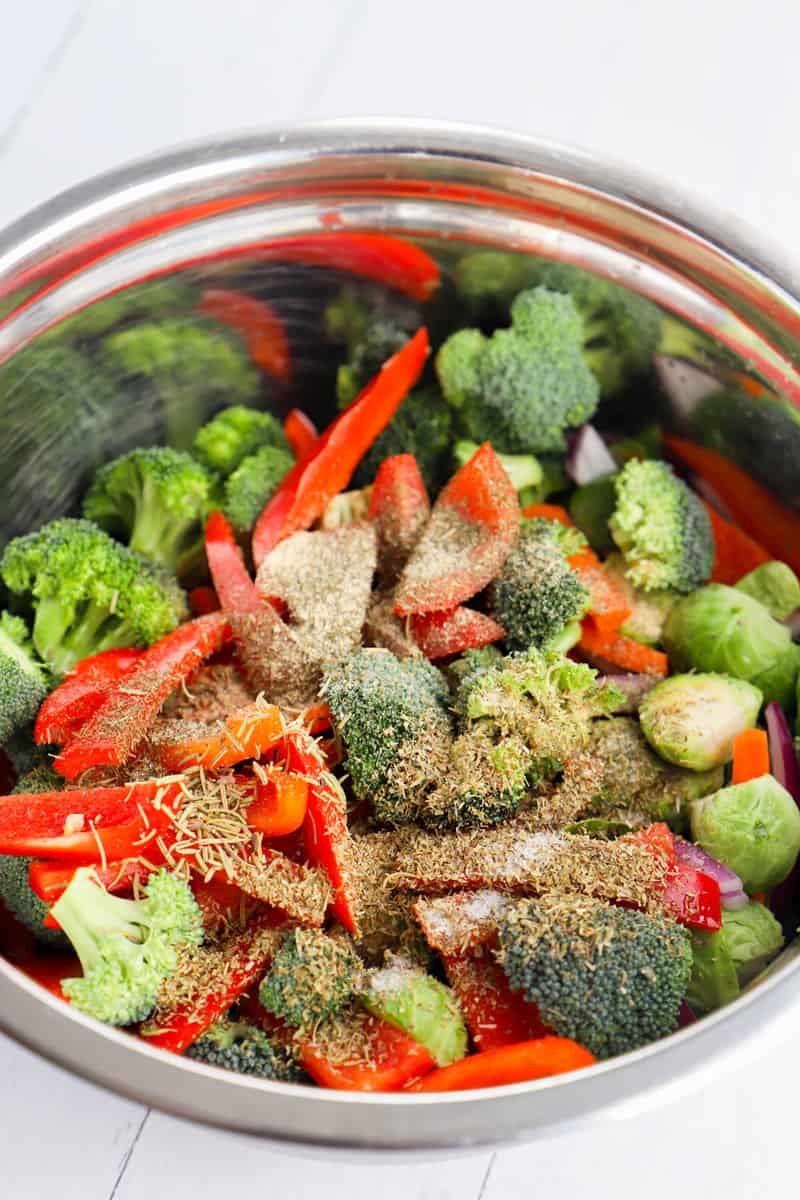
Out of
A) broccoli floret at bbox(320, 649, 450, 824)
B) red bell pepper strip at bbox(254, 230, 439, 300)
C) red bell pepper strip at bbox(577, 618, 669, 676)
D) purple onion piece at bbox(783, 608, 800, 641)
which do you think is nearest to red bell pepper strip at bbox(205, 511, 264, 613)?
broccoli floret at bbox(320, 649, 450, 824)

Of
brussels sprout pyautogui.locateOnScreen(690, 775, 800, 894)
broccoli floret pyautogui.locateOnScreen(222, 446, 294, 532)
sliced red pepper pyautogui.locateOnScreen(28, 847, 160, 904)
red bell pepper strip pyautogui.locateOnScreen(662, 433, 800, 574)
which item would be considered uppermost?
red bell pepper strip pyautogui.locateOnScreen(662, 433, 800, 574)

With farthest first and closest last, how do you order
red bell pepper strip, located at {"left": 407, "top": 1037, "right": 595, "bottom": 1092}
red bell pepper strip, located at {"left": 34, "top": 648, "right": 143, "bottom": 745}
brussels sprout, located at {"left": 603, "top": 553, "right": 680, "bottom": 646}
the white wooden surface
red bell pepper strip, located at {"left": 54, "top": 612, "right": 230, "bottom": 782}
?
the white wooden surface < brussels sprout, located at {"left": 603, "top": 553, "right": 680, "bottom": 646} < red bell pepper strip, located at {"left": 34, "top": 648, "right": 143, "bottom": 745} < red bell pepper strip, located at {"left": 54, "top": 612, "right": 230, "bottom": 782} < red bell pepper strip, located at {"left": 407, "top": 1037, "right": 595, "bottom": 1092}

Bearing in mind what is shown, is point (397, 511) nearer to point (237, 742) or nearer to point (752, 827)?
point (237, 742)

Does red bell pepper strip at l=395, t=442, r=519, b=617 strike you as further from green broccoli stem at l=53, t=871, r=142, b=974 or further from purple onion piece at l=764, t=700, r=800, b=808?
green broccoli stem at l=53, t=871, r=142, b=974

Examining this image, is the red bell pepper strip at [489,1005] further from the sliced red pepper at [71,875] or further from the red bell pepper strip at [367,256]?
the red bell pepper strip at [367,256]

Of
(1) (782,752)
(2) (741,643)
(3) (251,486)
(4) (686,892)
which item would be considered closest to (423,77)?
(3) (251,486)

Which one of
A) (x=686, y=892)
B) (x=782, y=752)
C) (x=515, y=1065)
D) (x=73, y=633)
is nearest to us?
(x=515, y=1065)
